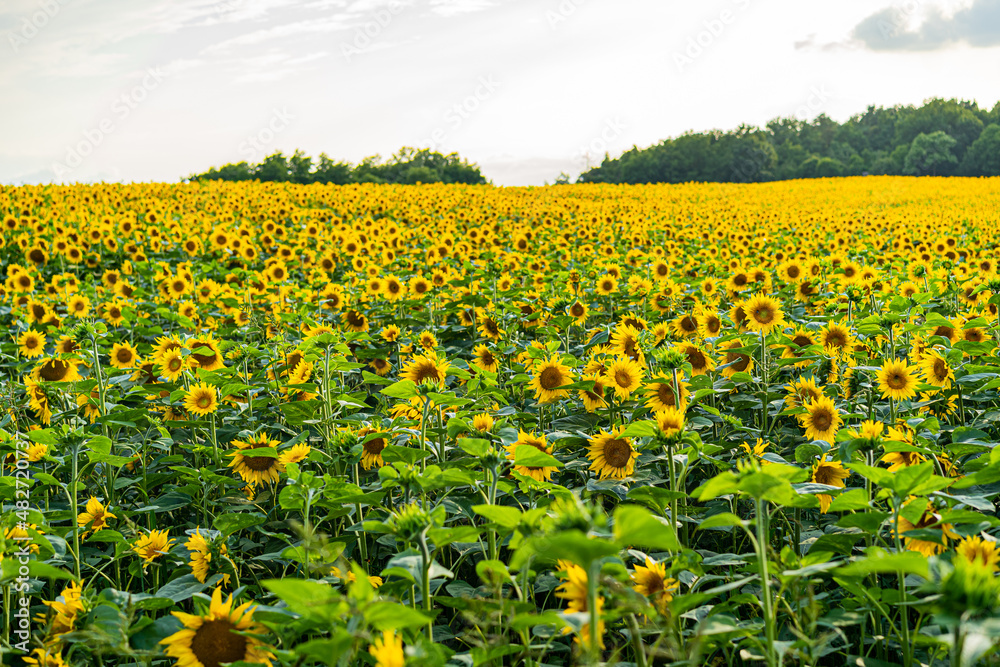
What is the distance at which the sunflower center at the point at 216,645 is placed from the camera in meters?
1.71

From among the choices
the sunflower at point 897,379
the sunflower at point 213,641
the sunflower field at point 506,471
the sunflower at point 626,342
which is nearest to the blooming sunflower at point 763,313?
the sunflower field at point 506,471

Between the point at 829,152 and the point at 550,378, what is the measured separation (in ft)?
237

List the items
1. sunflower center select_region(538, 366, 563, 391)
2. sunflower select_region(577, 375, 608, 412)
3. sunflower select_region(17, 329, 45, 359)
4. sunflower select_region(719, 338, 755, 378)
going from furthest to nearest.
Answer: sunflower select_region(17, 329, 45, 359)
sunflower select_region(719, 338, 755, 378)
sunflower center select_region(538, 366, 563, 391)
sunflower select_region(577, 375, 608, 412)

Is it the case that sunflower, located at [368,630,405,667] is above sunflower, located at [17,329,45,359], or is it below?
below

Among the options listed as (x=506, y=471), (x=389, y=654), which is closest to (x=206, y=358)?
(x=506, y=471)

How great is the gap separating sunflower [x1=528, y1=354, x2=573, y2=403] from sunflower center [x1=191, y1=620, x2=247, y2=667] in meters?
2.11

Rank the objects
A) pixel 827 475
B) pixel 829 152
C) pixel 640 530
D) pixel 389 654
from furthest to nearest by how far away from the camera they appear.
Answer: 1. pixel 829 152
2. pixel 827 475
3. pixel 389 654
4. pixel 640 530

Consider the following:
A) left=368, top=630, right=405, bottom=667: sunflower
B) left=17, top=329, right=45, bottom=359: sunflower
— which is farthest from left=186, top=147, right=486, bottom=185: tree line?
left=368, top=630, right=405, bottom=667: sunflower

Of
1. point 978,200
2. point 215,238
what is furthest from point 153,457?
point 978,200

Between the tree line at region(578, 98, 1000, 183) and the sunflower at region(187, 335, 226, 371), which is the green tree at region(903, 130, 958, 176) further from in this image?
the sunflower at region(187, 335, 226, 371)

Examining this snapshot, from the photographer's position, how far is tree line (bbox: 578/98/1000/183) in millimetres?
51906

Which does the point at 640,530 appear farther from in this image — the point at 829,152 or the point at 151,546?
the point at 829,152

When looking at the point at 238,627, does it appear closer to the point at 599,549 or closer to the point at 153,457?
Result: the point at 599,549

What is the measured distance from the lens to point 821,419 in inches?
128
